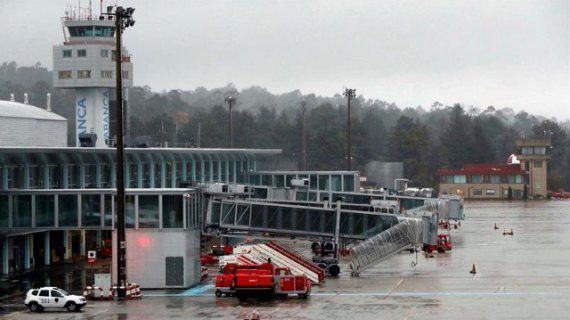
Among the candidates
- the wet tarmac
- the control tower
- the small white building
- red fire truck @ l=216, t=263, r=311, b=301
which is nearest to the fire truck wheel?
the wet tarmac

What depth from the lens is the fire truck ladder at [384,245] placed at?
8269 cm

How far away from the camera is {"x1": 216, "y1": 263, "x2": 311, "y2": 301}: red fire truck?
6900 centimetres

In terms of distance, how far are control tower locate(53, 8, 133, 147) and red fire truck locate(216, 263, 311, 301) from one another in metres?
68.3

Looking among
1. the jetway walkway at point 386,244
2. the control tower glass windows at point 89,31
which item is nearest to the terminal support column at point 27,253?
the jetway walkway at point 386,244

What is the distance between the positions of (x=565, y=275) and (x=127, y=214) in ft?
96.5

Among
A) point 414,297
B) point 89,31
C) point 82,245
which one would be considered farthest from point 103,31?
point 414,297

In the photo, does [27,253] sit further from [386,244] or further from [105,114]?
[105,114]

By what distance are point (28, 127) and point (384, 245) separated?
3590cm

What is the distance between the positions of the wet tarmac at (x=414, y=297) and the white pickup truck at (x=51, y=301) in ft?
1.86

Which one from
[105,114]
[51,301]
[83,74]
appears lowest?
[51,301]

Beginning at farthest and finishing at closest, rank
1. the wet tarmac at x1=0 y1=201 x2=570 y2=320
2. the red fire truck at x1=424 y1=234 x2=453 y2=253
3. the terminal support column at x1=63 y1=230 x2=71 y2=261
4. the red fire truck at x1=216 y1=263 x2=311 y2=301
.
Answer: the red fire truck at x1=424 y1=234 x2=453 y2=253
the terminal support column at x1=63 y1=230 x2=71 y2=261
the red fire truck at x1=216 y1=263 x2=311 y2=301
the wet tarmac at x1=0 y1=201 x2=570 y2=320

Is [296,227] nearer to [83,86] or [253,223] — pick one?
[253,223]

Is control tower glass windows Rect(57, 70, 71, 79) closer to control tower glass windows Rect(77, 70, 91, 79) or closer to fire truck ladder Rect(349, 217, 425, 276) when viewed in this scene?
control tower glass windows Rect(77, 70, 91, 79)

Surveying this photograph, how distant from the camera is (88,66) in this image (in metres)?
137
